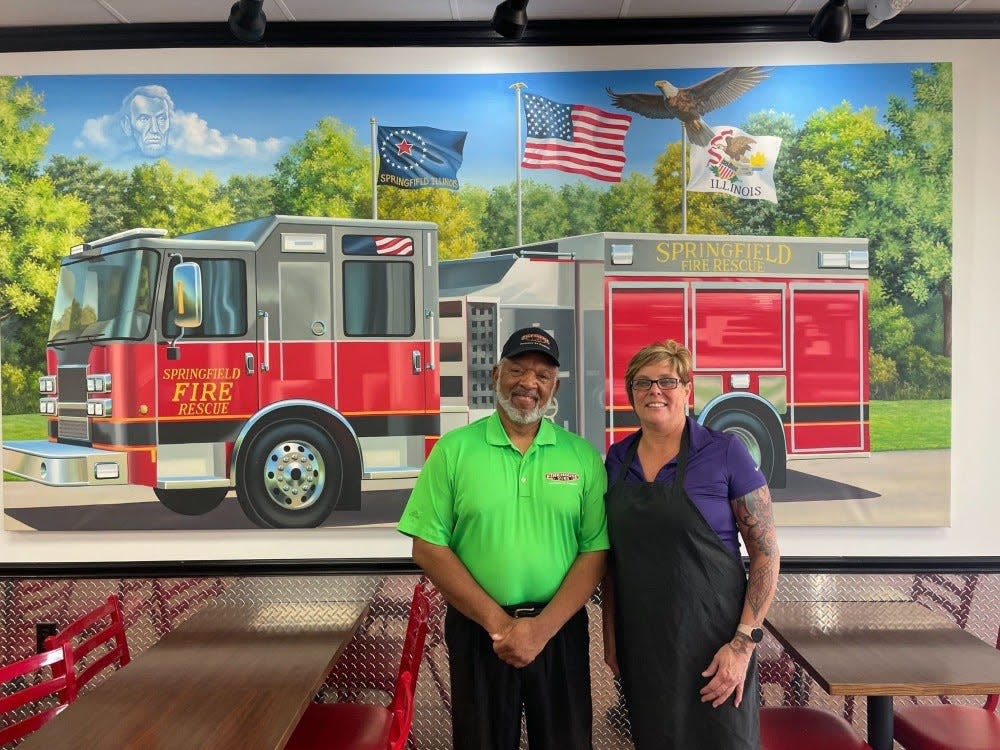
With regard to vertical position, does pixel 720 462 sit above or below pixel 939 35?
below

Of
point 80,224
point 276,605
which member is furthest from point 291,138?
point 276,605

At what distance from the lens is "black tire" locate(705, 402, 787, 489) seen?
3.57 metres

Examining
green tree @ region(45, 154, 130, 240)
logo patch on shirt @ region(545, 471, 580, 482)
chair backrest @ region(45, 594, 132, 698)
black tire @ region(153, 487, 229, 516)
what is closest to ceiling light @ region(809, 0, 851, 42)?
logo patch on shirt @ region(545, 471, 580, 482)

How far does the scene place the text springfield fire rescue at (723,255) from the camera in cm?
357

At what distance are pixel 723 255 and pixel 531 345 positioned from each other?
5.36ft

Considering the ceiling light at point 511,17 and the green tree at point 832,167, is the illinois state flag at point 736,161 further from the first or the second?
the ceiling light at point 511,17

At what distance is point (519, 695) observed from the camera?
2.34 m

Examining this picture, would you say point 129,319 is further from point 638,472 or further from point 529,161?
point 638,472

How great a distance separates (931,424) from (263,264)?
10.7ft

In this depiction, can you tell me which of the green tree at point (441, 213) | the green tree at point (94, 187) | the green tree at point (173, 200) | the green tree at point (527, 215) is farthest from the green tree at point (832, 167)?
the green tree at point (94, 187)

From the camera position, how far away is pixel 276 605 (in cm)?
338

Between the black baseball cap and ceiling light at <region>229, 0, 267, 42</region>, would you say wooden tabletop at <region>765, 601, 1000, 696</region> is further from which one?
ceiling light at <region>229, 0, 267, 42</region>

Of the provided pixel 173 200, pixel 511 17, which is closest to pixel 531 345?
pixel 511 17

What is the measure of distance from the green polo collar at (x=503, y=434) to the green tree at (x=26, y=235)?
246cm
